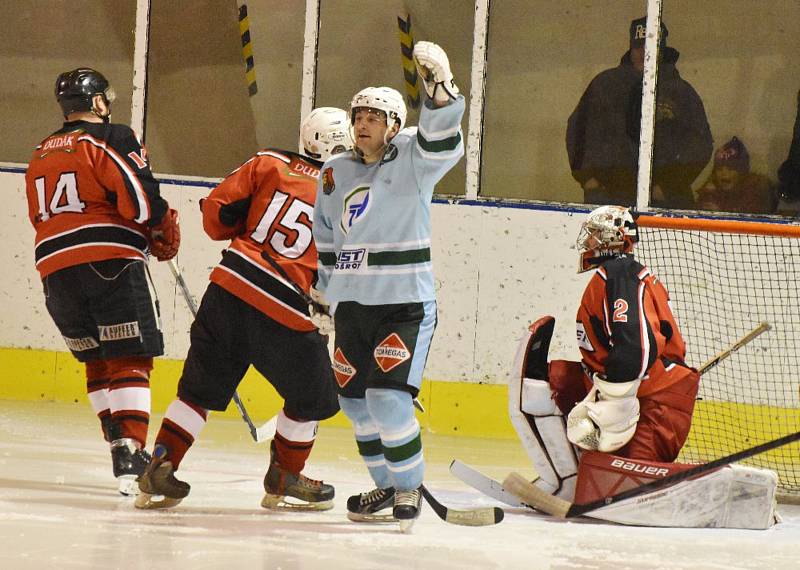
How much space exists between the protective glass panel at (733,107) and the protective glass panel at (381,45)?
1.13m

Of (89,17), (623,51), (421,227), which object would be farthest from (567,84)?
(421,227)

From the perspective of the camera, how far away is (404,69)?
6.68 meters

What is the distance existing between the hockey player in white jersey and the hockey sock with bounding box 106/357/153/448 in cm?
79

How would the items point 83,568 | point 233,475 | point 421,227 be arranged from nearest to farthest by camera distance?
point 83,568, point 421,227, point 233,475

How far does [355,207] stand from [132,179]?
926 millimetres

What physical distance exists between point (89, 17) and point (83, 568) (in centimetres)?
480

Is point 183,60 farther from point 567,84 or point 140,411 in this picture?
point 140,411

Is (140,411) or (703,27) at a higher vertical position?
(703,27)

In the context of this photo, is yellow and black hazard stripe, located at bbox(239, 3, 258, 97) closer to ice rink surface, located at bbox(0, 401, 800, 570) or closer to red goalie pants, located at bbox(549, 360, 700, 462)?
ice rink surface, located at bbox(0, 401, 800, 570)

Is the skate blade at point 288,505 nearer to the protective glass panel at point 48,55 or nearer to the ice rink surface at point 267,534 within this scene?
the ice rink surface at point 267,534

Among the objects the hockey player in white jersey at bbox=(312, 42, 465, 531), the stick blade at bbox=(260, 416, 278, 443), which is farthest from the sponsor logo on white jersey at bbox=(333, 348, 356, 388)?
the stick blade at bbox=(260, 416, 278, 443)

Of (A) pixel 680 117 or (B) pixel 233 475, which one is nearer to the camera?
(B) pixel 233 475

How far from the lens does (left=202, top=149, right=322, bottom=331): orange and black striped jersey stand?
12.0 feet

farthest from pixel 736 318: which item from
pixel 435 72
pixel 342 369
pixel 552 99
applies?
pixel 435 72
